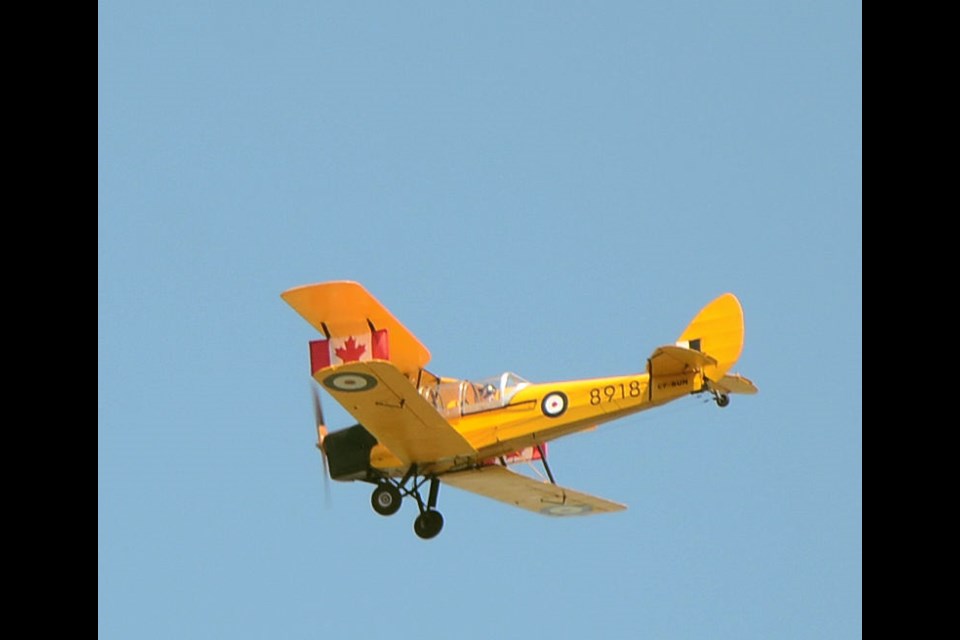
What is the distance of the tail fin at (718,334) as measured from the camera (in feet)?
70.0

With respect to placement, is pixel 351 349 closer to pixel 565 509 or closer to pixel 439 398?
pixel 439 398

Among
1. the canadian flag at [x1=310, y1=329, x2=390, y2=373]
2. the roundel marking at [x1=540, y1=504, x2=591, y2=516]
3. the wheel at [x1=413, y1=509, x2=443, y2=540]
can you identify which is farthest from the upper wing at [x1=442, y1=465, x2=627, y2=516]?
the canadian flag at [x1=310, y1=329, x2=390, y2=373]

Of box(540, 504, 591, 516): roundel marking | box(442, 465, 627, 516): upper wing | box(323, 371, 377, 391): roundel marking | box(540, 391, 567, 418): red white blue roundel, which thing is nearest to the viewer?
box(323, 371, 377, 391): roundel marking

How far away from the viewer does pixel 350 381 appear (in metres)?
21.1

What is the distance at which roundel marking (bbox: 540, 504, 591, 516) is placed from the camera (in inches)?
979

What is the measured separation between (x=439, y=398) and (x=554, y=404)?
177 centimetres

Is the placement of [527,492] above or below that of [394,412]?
below

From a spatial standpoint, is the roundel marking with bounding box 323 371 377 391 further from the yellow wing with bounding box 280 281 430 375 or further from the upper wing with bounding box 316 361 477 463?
the yellow wing with bounding box 280 281 430 375

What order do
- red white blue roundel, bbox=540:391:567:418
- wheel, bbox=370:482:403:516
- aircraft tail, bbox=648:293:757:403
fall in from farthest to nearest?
wheel, bbox=370:482:403:516, red white blue roundel, bbox=540:391:567:418, aircraft tail, bbox=648:293:757:403

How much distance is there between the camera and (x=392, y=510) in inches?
901

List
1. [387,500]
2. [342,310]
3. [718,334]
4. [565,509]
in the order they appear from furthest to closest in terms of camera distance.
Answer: [565,509], [387,500], [342,310], [718,334]

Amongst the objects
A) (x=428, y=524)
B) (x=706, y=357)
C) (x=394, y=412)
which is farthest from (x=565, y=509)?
(x=706, y=357)
